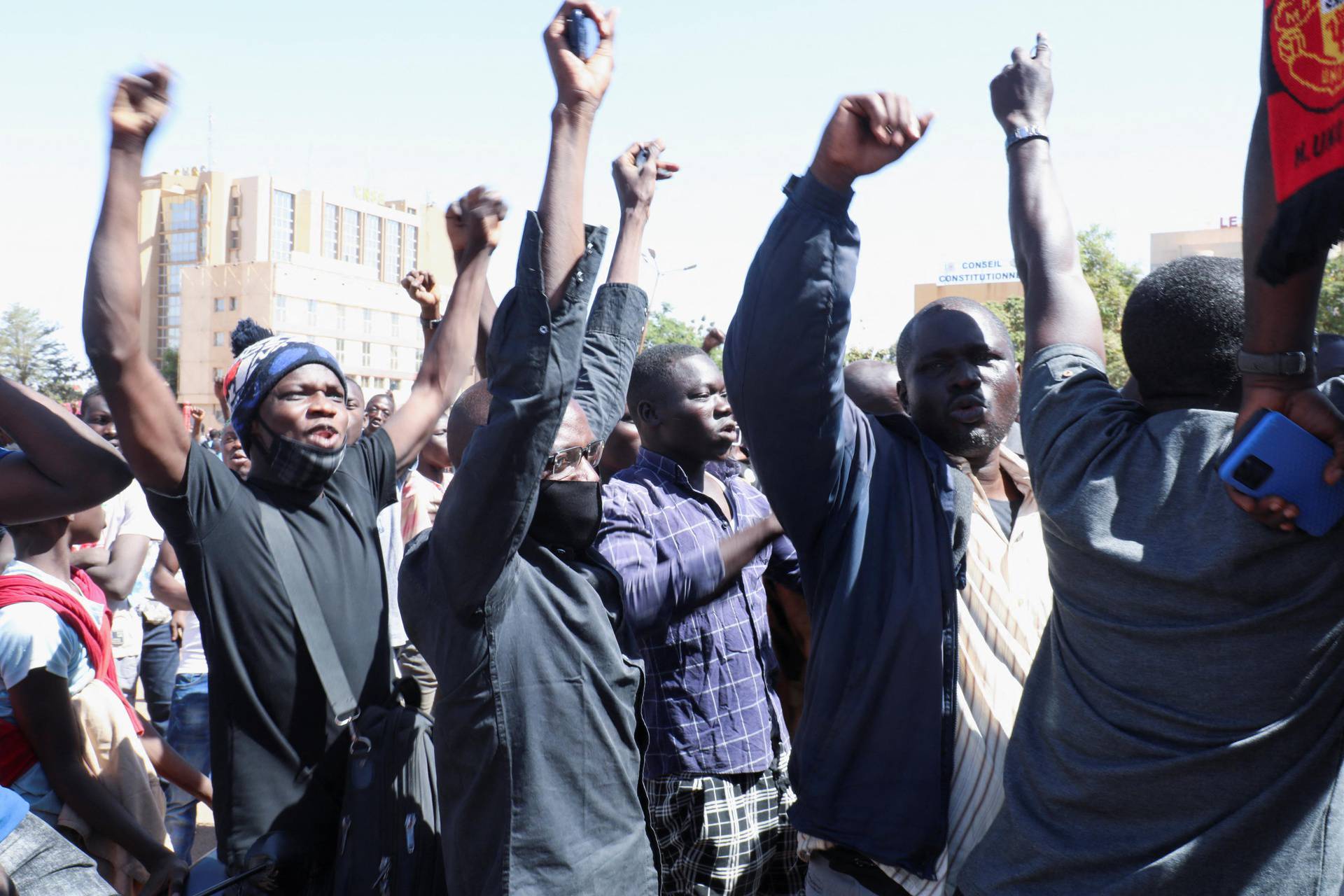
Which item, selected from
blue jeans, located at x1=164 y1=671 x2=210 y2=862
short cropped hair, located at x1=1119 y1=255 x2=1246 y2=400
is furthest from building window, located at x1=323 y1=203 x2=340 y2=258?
short cropped hair, located at x1=1119 y1=255 x2=1246 y2=400

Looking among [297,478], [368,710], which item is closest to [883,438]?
[368,710]

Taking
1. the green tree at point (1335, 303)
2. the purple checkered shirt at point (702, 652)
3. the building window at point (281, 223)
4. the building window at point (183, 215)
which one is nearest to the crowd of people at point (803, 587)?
the purple checkered shirt at point (702, 652)

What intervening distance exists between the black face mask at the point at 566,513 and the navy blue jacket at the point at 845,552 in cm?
52

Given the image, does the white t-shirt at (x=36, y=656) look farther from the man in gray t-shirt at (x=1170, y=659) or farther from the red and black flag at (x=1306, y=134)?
the red and black flag at (x=1306, y=134)

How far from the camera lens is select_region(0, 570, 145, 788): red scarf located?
2.72 metres

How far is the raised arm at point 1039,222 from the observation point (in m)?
2.02

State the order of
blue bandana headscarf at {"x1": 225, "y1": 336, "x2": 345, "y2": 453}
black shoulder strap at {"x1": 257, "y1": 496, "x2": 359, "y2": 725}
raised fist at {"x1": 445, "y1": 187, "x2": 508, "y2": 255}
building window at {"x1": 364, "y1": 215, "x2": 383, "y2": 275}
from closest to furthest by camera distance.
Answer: black shoulder strap at {"x1": 257, "y1": 496, "x2": 359, "y2": 725} → blue bandana headscarf at {"x1": 225, "y1": 336, "x2": 345, "y2": 453} → raised fist at {"x1": 445, "y1": 187, "x2": 508, "y2": 255} → building window at {"x1": 364, "y1": 215, "x2": 383, "y2": 275}

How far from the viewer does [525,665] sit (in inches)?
86.7

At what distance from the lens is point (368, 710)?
254cm

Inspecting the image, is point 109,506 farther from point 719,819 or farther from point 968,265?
point 968,265

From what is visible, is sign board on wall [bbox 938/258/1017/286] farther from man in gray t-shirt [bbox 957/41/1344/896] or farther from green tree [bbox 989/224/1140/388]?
man in gray t-shirt [bbox 957/41/1344/896]

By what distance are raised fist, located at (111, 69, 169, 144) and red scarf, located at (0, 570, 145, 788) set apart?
1.36 meters

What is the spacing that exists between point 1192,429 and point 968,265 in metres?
73.7

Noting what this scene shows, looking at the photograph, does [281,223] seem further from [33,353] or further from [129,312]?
[129,312]
